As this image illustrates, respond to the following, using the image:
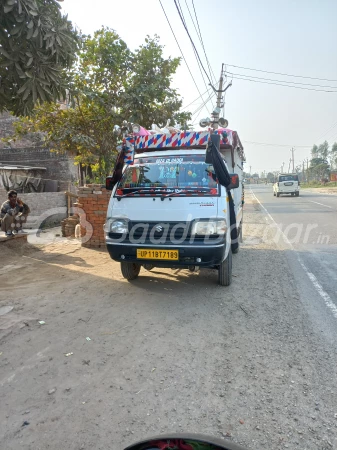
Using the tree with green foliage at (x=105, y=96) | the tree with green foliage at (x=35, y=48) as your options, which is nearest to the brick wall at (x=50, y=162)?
the tree with green foliage at (x=105, y=96)

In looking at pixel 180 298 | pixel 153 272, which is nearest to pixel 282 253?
pixel 153 272

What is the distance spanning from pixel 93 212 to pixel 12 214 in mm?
2293

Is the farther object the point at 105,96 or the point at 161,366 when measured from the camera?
the point at 105,96

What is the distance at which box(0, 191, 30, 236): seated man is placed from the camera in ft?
26.5

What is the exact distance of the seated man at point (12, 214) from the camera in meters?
8.06

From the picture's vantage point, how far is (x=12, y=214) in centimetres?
820

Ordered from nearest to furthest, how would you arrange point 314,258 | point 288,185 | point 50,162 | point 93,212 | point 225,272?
point 225,272 < point 314,258 < point 93,212 < point 50,162 < point 288,185

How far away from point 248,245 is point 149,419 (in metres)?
6.47

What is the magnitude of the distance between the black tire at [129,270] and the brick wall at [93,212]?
2607 millimetres

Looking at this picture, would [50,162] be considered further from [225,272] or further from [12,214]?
[225,272]

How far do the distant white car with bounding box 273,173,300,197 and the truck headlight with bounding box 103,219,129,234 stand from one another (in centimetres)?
2662

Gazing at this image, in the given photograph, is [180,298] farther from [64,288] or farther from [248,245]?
[248,245]

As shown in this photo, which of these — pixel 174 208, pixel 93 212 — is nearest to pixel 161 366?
pixel 174 208

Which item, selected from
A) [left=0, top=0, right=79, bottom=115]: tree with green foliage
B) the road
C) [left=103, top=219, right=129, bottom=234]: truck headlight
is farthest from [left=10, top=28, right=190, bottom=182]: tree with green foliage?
the road
